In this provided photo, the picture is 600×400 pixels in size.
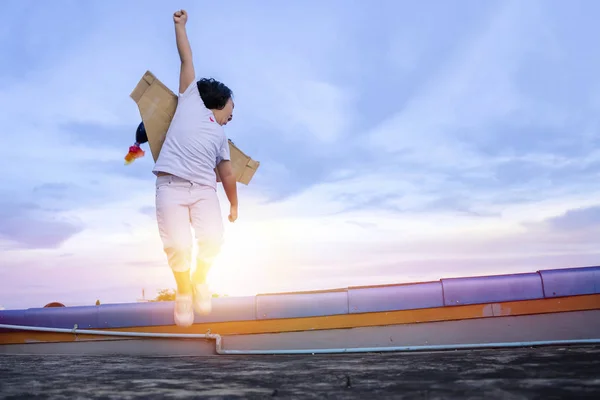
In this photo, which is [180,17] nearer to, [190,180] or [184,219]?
[190,180]

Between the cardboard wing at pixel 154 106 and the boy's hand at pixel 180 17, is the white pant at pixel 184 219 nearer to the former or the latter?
the cardboard wing at pixel 154 106

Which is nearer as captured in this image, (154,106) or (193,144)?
(193,144)

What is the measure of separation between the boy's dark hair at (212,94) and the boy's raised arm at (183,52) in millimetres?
94

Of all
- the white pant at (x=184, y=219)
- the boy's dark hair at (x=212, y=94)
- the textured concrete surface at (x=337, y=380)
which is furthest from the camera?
the boy's dark hair at (x=212, y=94)

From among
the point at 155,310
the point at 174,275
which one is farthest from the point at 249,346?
the point at 174,275

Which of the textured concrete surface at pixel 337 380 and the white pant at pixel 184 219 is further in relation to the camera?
the white pant at pixel 184 219

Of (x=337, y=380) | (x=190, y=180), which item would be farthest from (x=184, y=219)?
(x=337, y=380)

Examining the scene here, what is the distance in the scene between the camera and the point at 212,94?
12.5 ft

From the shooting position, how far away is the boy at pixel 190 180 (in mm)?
3521

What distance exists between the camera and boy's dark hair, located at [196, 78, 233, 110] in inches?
150

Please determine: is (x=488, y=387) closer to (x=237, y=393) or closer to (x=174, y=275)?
(x=237, y=393)

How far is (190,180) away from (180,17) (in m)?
1.19

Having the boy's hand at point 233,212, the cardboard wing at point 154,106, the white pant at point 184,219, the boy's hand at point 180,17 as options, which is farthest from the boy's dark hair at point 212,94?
the boy's hand at point 233,212

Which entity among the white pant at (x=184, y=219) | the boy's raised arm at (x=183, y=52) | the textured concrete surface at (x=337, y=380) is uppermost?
the boy's raised arm at (x=183, y=52)
